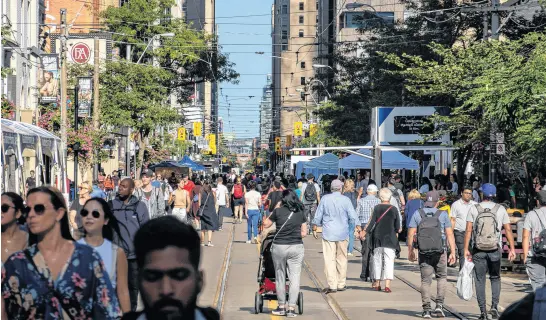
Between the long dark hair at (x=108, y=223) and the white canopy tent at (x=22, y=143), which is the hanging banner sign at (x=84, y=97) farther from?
the long dark hair at (x=108, y=223)

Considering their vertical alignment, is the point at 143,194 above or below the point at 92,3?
below

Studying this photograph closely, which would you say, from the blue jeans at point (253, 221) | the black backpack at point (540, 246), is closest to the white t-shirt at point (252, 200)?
the blue jeans at point (253, 221)

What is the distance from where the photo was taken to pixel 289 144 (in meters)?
107

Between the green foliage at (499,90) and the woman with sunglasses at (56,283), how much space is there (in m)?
16.9

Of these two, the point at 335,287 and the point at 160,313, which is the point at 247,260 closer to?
the point at 335,287

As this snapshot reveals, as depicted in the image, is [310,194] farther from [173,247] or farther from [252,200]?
[173,247]

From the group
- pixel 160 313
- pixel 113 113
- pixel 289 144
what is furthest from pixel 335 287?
pixel 289 144

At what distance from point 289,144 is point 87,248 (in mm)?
101739

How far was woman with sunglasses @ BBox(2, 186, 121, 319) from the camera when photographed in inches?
204

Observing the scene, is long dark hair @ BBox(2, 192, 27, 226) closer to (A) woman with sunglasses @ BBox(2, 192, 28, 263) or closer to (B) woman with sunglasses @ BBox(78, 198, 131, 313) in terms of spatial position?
(A) woman with sunglasses @ BBox(2, 192, 28, 263)

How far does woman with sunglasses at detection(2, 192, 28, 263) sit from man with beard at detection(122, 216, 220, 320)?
162 inches

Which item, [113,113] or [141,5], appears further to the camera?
[141,5]

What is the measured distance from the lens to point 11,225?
736 centimetres

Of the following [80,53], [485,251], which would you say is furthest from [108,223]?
[80,53]
